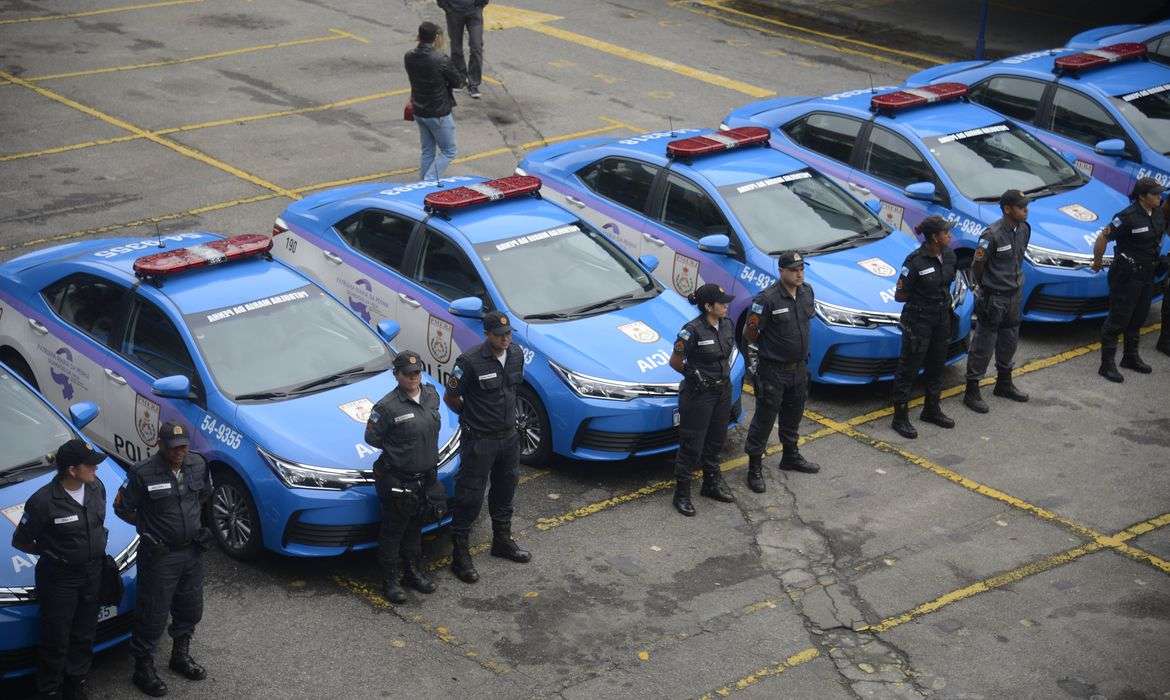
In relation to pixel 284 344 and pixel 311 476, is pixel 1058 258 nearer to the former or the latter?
pixel 284 344

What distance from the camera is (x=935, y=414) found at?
10766 millimetres

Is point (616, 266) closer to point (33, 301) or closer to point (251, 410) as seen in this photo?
point (251, 410)

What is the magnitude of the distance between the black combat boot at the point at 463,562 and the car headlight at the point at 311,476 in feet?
2.40

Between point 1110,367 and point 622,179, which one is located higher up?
point 622,179

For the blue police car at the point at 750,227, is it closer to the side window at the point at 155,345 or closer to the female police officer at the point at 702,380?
the female police officer at the point at 702,380

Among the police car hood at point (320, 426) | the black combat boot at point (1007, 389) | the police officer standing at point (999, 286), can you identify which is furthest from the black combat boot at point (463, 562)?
the black combat boot at point (1007, 389)

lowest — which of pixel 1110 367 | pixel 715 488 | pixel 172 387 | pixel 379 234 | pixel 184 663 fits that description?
pixel 184 663

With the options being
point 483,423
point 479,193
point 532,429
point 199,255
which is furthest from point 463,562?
point 479,193

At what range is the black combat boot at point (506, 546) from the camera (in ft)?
28.6

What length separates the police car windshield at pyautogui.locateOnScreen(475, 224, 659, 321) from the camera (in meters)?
10.2

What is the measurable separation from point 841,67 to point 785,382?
12725 millimetres

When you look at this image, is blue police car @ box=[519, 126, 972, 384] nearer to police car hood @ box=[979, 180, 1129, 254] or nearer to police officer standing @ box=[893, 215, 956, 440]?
police officer standing @ box=[893, 215, 956, 440]

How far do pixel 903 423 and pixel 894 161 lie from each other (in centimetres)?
341

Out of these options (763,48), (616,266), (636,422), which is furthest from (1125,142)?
(763,48)
